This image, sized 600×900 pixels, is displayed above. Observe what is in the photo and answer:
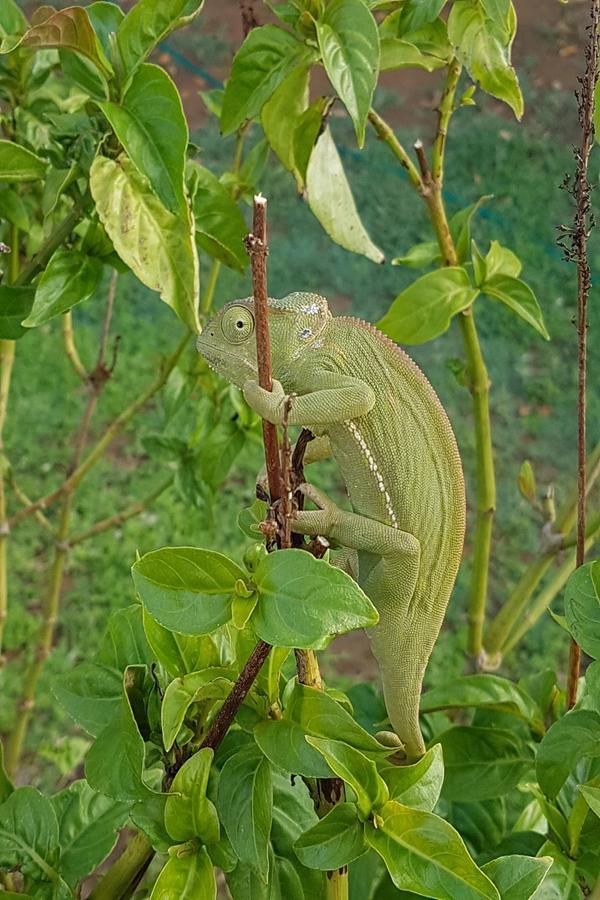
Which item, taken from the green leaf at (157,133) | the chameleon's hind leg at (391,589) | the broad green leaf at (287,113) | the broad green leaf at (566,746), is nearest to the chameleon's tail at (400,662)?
the chameleon's hind leg at (391,589)

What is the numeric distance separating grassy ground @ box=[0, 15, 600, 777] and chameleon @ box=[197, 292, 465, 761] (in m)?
1.28

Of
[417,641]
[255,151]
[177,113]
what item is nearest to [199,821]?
[417,641]

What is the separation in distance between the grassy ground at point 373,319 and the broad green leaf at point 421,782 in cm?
134

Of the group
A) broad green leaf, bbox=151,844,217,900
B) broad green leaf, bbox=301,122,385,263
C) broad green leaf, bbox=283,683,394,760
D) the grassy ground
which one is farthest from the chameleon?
the grassy ground

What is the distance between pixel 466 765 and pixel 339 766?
35 centimetres

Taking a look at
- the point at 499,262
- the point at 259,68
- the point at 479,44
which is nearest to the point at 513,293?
the point at 499,262

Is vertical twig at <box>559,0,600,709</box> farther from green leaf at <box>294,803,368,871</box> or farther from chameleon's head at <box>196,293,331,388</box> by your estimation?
green leaf at <box>294,803,368,871</box>

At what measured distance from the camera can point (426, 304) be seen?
3.34 feet

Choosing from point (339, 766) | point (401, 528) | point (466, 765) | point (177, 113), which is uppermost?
point (177, 113)

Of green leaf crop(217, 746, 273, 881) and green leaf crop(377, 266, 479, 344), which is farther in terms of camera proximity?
green leaf crop(377, 266, 479, 344)

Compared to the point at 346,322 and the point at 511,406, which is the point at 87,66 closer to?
the point at 346,322

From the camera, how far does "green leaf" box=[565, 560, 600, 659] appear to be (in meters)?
0.65

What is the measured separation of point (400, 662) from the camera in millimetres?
759

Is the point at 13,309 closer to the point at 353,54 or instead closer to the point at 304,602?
the point at 353,54
